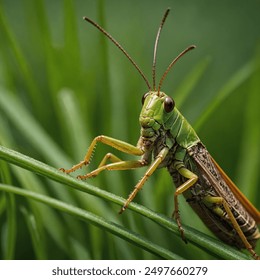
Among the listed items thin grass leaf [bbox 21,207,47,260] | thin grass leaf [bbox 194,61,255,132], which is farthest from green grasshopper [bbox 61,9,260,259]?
thin grass leaf [bbox 21,207,47,260]

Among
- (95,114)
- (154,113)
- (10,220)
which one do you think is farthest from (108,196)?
(95,114)

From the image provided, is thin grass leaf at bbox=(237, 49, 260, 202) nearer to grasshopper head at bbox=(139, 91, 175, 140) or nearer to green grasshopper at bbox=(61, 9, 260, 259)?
green grasshopper at bbox=(61, 9, 260, 259)

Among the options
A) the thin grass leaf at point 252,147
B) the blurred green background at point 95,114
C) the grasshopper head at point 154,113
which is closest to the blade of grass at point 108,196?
the blurred green background at point 95,114

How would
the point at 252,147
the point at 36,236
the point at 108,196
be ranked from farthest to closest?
the point at 252,147, the point at 36,236, the point at 108,196

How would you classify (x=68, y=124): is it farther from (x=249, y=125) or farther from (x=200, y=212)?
(x=249, y=125)

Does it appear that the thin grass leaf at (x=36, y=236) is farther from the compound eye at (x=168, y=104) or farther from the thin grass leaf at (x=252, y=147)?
the thin grass leaf at (x=252, y=147)

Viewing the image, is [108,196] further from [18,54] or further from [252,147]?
[252,147]
